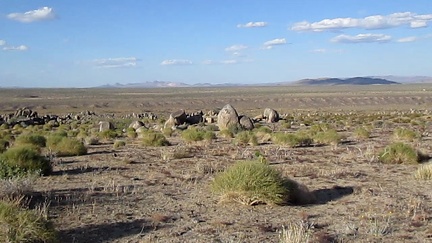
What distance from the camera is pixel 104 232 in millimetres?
9219

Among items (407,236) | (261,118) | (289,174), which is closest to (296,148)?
(289,174)

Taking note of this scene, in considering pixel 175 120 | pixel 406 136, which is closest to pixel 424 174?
pixel 406 136

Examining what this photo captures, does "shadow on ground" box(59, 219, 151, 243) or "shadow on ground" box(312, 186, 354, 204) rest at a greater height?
"shadow on ground" box(59, 219, 151, 243)

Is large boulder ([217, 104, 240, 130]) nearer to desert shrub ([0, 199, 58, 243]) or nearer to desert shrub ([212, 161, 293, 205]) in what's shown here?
desert shrub ([212, 161, 293, 205])

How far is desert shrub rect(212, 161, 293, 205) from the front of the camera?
441 inches

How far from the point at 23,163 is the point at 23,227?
7458mm

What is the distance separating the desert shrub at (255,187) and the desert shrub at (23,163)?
5402mm

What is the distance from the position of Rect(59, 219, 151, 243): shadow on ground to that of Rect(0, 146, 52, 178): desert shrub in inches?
197

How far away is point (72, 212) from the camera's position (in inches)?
407

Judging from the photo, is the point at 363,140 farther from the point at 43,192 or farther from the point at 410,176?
the point at 43,192

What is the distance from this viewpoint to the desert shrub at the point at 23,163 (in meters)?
13.8

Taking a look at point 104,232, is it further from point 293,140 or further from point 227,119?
Result: point 227,119

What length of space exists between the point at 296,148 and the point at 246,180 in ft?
40.5

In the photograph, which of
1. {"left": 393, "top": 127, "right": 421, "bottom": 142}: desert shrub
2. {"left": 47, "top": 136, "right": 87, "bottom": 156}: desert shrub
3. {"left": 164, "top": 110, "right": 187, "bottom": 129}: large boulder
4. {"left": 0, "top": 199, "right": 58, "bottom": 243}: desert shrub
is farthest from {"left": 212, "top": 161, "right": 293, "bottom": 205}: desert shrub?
{"left": 164, "top": 110, "right": 187, "bottom": 129}: large boulder
